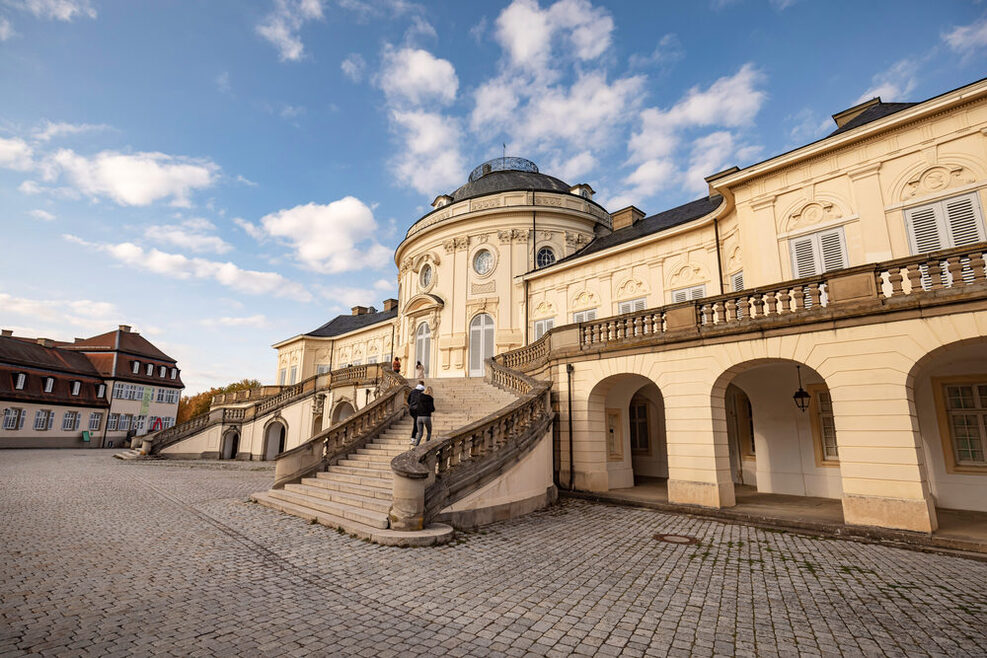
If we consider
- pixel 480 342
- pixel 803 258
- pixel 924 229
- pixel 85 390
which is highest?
pixel 924 229

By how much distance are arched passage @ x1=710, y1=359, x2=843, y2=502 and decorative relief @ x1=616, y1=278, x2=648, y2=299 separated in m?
6.12

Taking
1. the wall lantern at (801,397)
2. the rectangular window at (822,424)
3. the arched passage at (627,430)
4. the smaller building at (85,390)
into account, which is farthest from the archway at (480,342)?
the smaller building at (85,390)

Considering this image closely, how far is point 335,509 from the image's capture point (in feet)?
29.8

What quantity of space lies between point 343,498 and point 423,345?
1705 centimetres

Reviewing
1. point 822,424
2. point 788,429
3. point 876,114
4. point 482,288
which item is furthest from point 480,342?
point 876,114

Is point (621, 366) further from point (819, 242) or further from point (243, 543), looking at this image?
point (243, 543)

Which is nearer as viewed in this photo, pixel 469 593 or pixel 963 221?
pixel 469 593

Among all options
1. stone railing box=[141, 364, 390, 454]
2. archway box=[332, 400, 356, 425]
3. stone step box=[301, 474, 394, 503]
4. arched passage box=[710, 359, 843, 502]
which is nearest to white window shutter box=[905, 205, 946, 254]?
arched passage box=[710, 359, 843, 502]

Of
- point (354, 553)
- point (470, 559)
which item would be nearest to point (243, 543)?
point (354, 553)

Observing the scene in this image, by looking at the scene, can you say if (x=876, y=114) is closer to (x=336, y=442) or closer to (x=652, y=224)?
(x=652, y=224)

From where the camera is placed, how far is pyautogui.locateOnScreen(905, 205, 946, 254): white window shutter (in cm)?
1052

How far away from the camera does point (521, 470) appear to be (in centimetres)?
1067

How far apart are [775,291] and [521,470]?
6.96m

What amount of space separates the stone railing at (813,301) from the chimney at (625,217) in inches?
482
